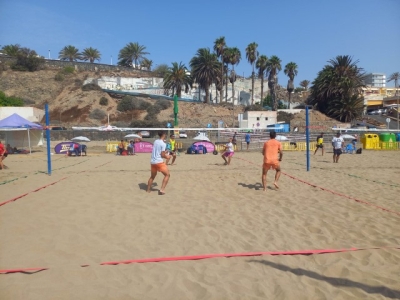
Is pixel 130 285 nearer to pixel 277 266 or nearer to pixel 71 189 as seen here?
pixel 277 266

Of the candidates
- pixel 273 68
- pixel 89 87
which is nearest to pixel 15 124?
pixel 89 87

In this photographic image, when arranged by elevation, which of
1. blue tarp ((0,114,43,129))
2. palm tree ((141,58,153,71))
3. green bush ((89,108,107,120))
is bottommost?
blue tarp ((0,114,43,129))

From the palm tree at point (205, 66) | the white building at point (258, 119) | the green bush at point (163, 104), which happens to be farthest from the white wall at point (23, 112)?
the palm tree at point (205, 66)

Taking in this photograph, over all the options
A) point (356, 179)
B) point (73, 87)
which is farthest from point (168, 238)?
point (73, 87)

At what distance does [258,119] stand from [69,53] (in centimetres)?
5408

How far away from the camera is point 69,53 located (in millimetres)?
76875

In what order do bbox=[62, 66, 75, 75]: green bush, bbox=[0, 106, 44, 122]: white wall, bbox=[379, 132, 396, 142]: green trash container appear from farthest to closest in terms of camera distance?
1. bbox=[62, 66, 75, 75]: green bush
2. bbox=[0, 106, 44, 122]: white wall
3. bbox=[379, 132, 396, 142]: green trash container

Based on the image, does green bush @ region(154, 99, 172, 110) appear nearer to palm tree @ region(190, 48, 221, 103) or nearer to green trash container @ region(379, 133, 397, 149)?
palm tree @ region(190, 48, 221, 103)

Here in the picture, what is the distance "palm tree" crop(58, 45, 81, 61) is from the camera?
76.9 meters

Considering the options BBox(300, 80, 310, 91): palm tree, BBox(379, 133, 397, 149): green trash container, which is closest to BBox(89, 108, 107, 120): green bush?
BBox(379, 133, 397, 149): green trash container

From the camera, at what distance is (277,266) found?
3.44 m

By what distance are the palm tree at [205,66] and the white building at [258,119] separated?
15.7 meters

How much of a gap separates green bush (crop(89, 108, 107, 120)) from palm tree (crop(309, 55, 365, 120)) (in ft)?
116

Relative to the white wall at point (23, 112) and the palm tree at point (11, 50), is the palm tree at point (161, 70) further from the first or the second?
the white wall at point (23, 112)
